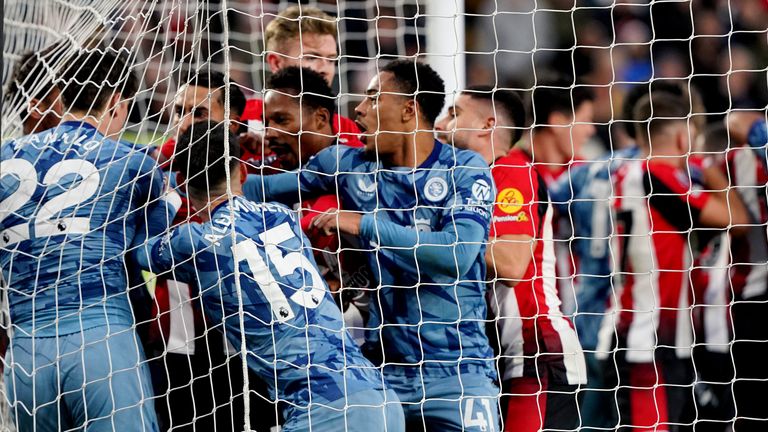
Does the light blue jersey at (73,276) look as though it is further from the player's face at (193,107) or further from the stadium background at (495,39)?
the stadium background at (495,39)

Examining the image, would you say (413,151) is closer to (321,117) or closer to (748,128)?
(321,117)

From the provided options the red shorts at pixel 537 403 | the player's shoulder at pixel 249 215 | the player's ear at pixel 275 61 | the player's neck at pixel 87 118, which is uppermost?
the player's ear at pixel 275 61

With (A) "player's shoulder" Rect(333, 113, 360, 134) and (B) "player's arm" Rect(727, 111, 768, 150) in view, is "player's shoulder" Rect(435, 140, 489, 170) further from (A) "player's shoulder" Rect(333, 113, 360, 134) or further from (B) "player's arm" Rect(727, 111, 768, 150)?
(B) "player's arm" Rect(727, 111, 768, 150)

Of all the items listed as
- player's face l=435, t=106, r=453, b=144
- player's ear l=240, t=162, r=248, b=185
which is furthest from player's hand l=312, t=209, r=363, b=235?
player's face l=435, t=106, r=453, b=144

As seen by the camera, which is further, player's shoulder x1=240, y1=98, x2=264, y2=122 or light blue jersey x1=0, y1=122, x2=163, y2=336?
player's shoulder x1=240, y1=98, x2=264, y2=122

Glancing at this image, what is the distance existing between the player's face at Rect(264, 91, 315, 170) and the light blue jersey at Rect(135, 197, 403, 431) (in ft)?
1.73

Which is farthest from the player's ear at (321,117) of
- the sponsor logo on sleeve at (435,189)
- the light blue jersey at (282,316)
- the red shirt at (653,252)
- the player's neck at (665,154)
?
the player's neck at (665,154)

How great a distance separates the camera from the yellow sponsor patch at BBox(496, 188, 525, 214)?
4.10m

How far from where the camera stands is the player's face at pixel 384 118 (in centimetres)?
401

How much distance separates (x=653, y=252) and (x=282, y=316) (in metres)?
2.03

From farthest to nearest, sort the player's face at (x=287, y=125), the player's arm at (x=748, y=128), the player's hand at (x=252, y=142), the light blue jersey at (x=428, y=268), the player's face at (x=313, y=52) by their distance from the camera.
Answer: the player's face at (x=313, y=52)
the player's arm at (x=748, y=128)
the player's hand at (x=252, y=142)
the player's face at (x=287, y=125)
the light blue jersey at (x=428, y=268)

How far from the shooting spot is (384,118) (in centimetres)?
402

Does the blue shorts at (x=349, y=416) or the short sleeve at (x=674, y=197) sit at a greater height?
the short sleeve at (x=674, y=197)

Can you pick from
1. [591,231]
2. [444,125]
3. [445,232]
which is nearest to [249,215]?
[445,232]
